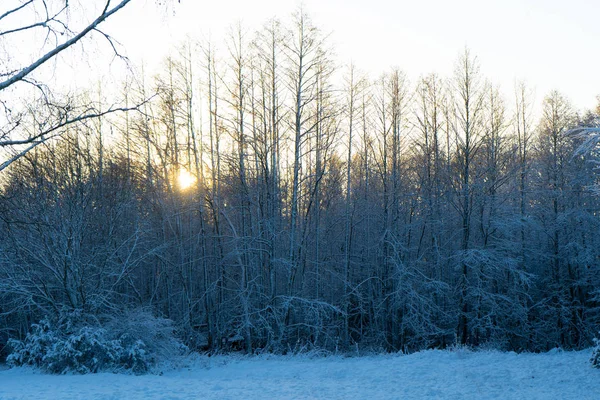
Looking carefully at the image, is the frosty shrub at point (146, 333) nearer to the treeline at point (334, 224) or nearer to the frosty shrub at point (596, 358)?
the treeline at point (334, 224)

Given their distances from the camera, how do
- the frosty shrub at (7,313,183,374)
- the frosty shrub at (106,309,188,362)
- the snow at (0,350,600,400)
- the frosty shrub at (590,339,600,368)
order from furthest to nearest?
the frosty shrub at (106,309,188,362) < the frosty shrub at (7,313,183,374) < the frosty shrub at (590,339,600,368) < the snow at (0,350,600,400)

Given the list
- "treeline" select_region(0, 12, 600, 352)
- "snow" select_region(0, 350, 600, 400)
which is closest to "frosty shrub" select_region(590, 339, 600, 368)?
"snow" select_region(0, 350, 600, 400)

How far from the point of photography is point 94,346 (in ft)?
39.9

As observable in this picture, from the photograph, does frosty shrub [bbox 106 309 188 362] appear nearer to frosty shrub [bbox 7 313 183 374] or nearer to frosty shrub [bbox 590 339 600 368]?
frosty shrub [bbox 7 313 183 374]

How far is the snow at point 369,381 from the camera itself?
882cm

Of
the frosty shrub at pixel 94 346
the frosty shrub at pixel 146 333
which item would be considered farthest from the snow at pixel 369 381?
the frosty shrub at pixel 146 333

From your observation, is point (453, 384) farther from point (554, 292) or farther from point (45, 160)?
point (554, 292)

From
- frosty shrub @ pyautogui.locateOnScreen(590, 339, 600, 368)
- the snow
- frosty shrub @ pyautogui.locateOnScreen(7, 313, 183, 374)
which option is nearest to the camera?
the snow

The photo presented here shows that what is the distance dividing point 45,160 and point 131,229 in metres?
6.64

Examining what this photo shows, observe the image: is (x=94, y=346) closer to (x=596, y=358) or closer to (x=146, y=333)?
(x=146, y=333)

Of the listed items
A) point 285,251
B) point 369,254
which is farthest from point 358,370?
point 369,254

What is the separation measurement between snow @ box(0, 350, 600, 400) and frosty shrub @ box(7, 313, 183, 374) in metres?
0.51

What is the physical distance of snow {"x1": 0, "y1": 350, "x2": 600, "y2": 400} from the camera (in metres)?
8.82

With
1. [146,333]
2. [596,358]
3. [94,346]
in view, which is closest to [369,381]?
[596,358]
